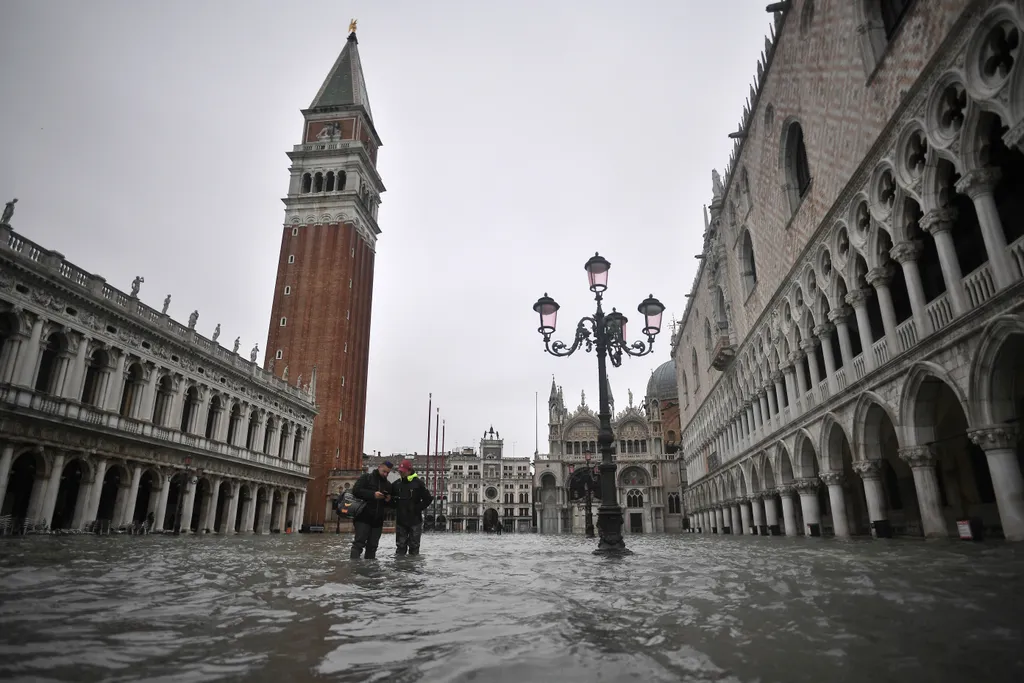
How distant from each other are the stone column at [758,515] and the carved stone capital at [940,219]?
1676cm

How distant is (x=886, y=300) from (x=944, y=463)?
569cm

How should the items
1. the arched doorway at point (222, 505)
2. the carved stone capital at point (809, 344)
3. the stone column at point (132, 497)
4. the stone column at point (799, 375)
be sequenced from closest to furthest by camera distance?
1. the carved stone capital at point (809, 344)
2. the stone column at point (799, 375)
3. the stone column at point (132, 497)
4. the arched doorway at point (222, 505)

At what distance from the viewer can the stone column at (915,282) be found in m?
11.6

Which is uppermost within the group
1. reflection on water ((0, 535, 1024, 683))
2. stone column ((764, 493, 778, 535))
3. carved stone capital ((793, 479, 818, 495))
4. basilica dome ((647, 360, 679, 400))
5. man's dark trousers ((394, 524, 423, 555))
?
basilica dome ((647, 360, 679, 400))

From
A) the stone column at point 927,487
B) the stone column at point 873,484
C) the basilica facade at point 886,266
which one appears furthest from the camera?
the stone column at point 873,484

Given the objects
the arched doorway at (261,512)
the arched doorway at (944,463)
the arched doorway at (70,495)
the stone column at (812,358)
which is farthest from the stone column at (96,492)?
the arched doorway at (944,463)

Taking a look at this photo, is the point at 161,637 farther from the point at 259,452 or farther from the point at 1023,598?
the point at 259,452

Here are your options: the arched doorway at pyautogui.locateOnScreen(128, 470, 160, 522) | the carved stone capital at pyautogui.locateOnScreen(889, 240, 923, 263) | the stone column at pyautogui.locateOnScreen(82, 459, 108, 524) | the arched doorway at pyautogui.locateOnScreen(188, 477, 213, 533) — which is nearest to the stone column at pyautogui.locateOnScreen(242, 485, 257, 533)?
the arched doorway at pyautogui.locateOnScreen(188, 477, 213, 533)

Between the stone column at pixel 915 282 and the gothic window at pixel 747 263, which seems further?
the gothic window at pixel 747 263

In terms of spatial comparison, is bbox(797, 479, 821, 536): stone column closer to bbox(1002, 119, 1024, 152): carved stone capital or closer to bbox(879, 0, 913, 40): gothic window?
bbox(879, 0, 913, 40): gothic window

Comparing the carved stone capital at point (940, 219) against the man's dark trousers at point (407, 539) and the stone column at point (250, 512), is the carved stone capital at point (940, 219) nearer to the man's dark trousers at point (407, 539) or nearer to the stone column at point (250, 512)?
the man's dark trousers at point (407, 539)

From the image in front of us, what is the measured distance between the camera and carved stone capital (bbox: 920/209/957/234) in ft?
35.1

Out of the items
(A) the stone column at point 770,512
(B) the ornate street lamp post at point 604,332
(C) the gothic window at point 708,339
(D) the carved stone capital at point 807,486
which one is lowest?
(A) the stone column at point 770,512

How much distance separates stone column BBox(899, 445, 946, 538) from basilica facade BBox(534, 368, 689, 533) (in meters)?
47.4
